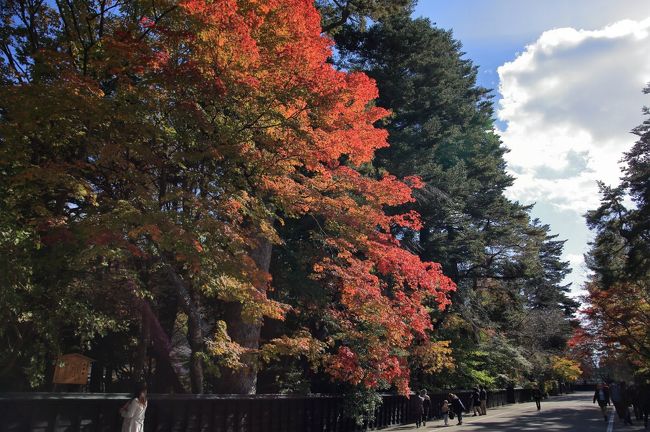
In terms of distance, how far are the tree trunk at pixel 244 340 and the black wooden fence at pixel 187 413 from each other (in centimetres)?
75

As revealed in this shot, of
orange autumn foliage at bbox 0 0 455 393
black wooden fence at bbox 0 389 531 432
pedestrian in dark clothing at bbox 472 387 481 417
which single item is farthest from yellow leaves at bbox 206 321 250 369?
pedestrian in dark clothing at bbox 472 387 481 417

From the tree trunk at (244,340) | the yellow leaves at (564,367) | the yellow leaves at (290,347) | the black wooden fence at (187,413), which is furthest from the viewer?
the yellow leaves at (564,367)

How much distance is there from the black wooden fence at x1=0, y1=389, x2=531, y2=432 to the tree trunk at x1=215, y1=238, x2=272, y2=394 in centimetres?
75

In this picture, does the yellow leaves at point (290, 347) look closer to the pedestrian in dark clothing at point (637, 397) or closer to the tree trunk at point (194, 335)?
the tree trunk at point (194, 335)

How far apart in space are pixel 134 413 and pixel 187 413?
247 cm

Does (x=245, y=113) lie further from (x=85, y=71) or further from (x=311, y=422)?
(x=311, y=422)

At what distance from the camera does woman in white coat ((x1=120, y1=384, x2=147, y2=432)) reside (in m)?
7.76

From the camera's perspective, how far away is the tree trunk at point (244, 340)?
1280 centimetres

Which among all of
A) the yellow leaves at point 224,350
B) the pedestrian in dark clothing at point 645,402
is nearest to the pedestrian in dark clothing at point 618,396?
the pedestrian in dark clothing at point 645,402

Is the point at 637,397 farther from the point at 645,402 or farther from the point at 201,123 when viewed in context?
the point at 201,123

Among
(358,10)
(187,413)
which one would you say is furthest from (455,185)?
(187,413)

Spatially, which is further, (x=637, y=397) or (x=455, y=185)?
(x=455, y=185)

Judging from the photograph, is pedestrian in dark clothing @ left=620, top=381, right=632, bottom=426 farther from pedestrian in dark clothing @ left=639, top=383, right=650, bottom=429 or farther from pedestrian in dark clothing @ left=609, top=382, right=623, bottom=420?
pedestrian in dark clothing @ left=639, top=383, right=650, bottom=429

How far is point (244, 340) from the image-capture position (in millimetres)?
13648
